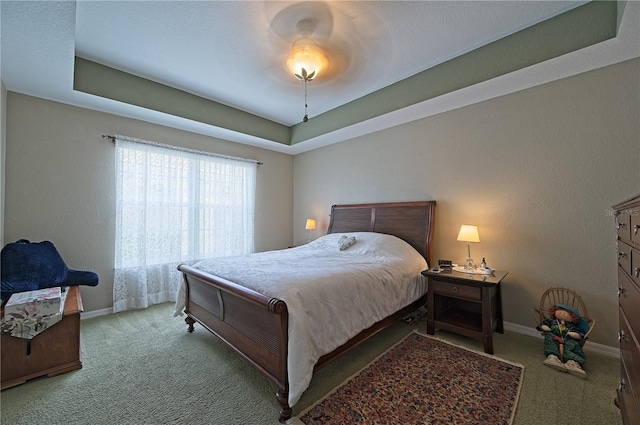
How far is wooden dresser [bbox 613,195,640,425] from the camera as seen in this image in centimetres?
102

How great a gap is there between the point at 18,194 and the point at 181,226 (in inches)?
62.7

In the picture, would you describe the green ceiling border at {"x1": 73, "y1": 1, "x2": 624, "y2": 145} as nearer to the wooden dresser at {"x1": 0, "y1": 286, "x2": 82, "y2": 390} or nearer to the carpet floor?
the wooden dresser at {"x1": 0, "y1": 286, "x2": 82, "y2": 390}

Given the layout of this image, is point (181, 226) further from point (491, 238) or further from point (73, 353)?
point (491, 238)

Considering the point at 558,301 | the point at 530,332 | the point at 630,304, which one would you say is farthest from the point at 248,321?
the point at 558,301

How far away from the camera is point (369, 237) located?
10.8 ft

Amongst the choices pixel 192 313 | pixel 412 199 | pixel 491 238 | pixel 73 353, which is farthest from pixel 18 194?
pixel 491 238

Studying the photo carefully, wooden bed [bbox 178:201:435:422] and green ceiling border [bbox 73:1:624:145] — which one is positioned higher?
green ceiling border [bbox 73:1:624:145]

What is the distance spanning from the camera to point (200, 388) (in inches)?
71.0

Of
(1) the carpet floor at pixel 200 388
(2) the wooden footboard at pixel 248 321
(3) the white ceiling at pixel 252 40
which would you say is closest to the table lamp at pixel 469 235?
(1) the carpet floor at pixel 200 388

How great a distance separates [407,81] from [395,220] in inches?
68.0

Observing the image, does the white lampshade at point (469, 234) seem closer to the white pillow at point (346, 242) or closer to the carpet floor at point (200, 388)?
the carpet floor at point (200, 388)

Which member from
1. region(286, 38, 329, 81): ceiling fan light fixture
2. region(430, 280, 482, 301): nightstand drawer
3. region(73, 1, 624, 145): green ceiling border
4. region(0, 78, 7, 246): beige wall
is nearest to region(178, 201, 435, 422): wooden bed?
region(430, 280, 482, 301): nightstand drawer

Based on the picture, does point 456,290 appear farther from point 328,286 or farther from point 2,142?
point 2,142

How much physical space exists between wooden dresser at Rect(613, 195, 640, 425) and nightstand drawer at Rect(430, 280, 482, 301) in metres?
0.99
